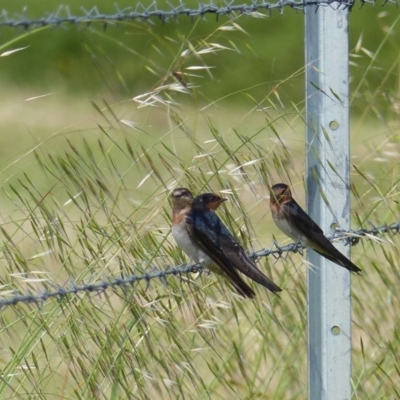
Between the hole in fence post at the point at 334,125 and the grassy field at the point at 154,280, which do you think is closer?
the grassy field at the point at 154,280

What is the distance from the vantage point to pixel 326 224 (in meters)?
2.59

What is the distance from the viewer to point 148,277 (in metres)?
2.40

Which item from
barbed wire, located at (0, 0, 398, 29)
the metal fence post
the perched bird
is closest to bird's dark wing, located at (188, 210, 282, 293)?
the perched bird

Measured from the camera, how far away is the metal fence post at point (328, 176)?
2.50 meters

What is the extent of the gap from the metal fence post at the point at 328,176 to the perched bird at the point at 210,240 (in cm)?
16

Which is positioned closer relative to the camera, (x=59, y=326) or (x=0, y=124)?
(x=59, y=326)

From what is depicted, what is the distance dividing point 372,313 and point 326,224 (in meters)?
0.52

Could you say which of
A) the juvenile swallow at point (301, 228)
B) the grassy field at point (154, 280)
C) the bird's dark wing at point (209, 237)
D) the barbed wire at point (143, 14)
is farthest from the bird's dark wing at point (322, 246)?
the barbed wire at point (143, 14)

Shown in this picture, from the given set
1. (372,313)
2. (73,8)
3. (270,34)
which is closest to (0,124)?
(73,8)

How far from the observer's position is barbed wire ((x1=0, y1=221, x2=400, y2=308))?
2.14 meters

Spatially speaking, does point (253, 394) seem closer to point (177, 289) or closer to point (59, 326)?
point (177, 289)

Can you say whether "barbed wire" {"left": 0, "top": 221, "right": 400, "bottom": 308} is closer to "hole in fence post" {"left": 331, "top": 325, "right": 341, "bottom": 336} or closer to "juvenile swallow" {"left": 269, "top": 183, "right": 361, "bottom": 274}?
"juvenile swallow" {"left": 269, "top": 183, "right": 361, "bottom": 274}

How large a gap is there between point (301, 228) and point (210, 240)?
29 cm

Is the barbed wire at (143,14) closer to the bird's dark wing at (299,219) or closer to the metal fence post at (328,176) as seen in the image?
the metal fence post at (328,176)
